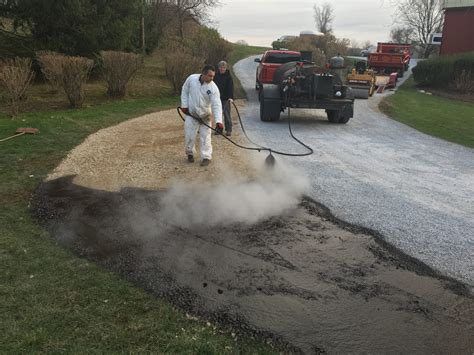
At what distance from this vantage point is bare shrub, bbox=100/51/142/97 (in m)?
13.8

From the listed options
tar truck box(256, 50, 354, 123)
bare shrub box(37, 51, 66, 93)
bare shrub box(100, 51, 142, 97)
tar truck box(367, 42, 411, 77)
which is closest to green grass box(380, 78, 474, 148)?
tar truck box(256, 50, 354, 123)

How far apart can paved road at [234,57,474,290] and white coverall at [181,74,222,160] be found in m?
1.67

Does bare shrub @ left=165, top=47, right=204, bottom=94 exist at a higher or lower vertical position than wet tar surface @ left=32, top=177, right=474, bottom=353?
higher

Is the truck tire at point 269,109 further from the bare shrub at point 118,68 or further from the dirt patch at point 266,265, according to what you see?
the dirt patch at point 266,265

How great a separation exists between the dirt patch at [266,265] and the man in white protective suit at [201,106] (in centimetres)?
110

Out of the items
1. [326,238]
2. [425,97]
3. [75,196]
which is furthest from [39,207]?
[425,97]

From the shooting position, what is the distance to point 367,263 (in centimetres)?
434

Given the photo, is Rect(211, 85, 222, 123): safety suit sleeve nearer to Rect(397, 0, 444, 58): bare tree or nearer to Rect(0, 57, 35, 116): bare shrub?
Rect(0, 57, 35, 116): bare shrub

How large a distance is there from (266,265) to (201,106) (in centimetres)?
401

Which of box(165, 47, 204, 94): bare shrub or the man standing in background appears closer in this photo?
the man standing in background

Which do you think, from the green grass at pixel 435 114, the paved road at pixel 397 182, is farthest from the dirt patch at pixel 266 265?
the green grass at pixel 435 114

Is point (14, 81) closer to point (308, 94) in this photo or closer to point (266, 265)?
point (308, 94)

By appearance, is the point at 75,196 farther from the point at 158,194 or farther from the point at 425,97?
the point at 425,97

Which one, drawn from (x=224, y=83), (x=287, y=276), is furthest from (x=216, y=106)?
(x=287, y=276)
